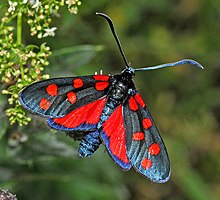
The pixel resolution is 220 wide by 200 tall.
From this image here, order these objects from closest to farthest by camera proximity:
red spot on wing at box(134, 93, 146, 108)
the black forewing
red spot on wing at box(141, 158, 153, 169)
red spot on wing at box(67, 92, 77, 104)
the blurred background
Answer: the black forewing → red spot on wing at box(141, 158, 153, 169) → red spot on wing at box(67, 92, 77, 104) → red spot on wing at box(134, 93, 146, 108) → the blurred background

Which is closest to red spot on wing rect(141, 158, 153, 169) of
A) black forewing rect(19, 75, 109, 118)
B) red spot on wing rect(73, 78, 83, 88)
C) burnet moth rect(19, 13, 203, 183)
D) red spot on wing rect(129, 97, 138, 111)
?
burnet moth rect(19, 13, 203, 183)

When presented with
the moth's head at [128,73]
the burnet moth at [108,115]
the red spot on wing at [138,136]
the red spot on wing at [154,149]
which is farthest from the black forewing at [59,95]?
the red spot on wing at [154,149]

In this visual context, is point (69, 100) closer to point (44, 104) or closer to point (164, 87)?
point (44, 104)

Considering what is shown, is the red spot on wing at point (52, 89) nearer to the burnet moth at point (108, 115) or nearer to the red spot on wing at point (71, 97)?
the burnet moth at point (108, 115)

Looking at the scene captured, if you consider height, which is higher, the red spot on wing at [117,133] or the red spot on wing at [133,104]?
the red spot on wing at [133,104]

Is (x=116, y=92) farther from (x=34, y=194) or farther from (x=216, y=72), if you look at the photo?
(x=216, y=72)

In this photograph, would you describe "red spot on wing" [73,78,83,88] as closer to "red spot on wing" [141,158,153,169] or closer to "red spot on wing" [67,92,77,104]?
"red spot on wing" [67,92,77,104]

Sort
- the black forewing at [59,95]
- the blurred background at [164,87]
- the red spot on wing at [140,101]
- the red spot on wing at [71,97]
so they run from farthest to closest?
the blurred background at [164,87] → the red spot on wing at [140,101] → the red spot on wing at [71,97] → the black forewing at [59,95]

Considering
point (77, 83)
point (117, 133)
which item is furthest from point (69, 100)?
point (117, 133)
